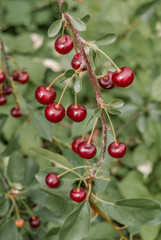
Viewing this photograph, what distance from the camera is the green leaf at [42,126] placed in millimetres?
1498

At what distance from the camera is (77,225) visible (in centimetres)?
102

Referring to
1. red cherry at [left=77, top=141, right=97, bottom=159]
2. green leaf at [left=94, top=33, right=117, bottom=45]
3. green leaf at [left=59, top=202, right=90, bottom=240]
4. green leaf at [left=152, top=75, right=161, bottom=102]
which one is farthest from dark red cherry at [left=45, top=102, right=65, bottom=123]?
green leaf at [left=152, top=75, right=161, bottom=102]

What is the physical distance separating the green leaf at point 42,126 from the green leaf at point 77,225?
54 centimetres

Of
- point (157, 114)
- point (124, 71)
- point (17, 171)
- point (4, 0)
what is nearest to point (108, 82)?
point (124, 71)

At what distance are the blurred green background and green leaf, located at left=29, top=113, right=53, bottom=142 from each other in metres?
0.56

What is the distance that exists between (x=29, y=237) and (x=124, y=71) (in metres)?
1.08

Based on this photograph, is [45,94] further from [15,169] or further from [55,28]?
[15,169]

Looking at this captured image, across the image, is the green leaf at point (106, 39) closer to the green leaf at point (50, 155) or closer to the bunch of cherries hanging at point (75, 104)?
the bunch of cherries hanging at point (75, 104)

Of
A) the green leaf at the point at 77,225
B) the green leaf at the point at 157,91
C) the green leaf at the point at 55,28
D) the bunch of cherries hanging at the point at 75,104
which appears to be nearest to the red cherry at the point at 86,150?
the bunch of cherries hanging at the point at 75,104

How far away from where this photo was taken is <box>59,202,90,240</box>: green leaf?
3.21 ft

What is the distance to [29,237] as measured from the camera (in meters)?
1.46

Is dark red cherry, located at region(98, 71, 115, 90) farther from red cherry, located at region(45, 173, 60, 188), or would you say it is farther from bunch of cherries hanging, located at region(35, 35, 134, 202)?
red cherry, located at region(45, 173, 60, 188)

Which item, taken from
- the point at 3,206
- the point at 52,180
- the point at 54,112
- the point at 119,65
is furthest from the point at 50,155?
the point at 119,65

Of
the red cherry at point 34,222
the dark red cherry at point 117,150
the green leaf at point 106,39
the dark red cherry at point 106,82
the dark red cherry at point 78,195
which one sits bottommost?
the red cherry at point 34,222
